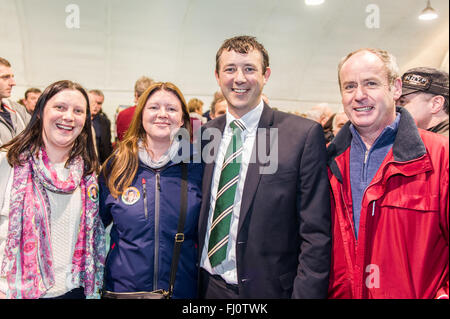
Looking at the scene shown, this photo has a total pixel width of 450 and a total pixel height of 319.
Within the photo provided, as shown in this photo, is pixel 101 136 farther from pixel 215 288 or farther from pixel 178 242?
pixel 215 288

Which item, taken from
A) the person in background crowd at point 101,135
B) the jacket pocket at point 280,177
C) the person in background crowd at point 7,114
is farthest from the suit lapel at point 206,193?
the person in background crowd at point 101,135

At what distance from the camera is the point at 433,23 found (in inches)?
345

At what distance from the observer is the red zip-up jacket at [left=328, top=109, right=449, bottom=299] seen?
1529 millimetres

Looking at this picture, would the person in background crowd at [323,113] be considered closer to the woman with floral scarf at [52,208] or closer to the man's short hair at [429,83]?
the man's short hair at [429,83]

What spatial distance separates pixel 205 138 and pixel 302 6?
646 centimetres

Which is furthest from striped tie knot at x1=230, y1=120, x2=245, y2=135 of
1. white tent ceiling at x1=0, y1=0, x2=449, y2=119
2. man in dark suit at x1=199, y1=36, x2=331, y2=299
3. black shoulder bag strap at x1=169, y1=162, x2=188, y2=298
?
white tent ceiling at x1=0, y1=0, x2=449, y2=119


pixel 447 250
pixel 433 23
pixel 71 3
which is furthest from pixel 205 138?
pixel 433 23

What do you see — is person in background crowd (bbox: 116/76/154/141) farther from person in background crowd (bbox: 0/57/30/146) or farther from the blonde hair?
the blonde hair

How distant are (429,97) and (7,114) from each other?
2.74m

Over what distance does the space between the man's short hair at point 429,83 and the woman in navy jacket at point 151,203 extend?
150 centimetres

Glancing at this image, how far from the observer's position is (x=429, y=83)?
7.13ft

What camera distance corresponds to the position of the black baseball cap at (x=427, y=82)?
2172mm

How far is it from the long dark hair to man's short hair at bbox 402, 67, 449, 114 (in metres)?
2.06
